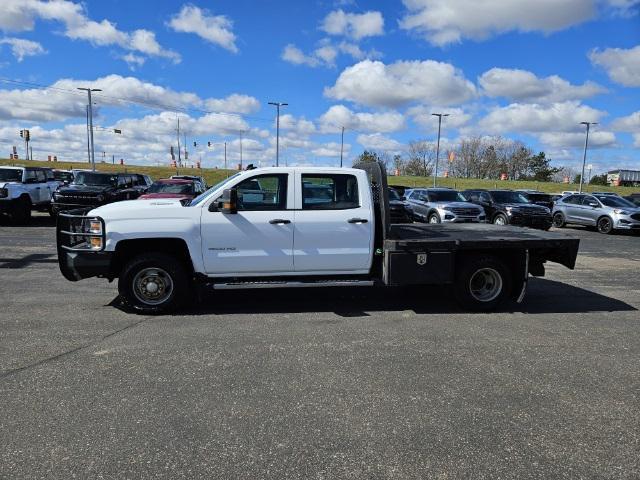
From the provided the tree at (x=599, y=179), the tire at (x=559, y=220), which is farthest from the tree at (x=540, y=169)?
the tire at (x=559, y=220)

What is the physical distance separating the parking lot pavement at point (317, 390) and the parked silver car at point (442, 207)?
35.3 ft

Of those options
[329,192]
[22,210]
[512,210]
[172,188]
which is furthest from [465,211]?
[22,210]

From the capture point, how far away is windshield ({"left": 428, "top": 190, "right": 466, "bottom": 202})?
19.1 metres

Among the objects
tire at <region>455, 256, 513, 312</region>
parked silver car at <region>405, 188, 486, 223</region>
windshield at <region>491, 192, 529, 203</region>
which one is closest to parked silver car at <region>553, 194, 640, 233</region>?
windshield at <region>491, 192, 529, 203</region>

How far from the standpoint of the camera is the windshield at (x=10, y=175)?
17130mm

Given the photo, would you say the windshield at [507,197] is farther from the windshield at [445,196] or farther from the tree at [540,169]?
the tree at [540,169]

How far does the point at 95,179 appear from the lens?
1983 cm

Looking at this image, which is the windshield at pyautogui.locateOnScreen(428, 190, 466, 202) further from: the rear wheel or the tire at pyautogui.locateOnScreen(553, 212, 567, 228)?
the tire at pyautogui.locateOnScreen(553, 212, 567, 228)

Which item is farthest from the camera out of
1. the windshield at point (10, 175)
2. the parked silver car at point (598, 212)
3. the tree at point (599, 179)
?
the tree at point (599, 179)

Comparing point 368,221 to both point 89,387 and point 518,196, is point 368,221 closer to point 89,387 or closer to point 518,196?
point 89,387

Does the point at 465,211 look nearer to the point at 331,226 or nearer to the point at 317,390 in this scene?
the point at 331,226

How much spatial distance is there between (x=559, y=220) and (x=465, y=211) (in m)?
7.65

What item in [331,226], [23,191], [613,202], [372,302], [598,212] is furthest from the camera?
[613,202]

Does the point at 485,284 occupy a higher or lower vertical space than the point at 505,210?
lower
